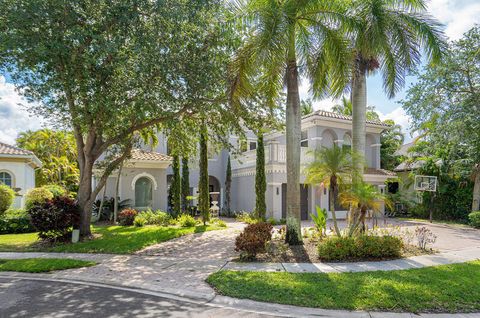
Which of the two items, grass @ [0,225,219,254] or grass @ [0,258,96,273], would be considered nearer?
grass @ [0,258,96,273]

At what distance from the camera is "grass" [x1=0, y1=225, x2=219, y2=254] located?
12.3m

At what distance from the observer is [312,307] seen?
6520 mm

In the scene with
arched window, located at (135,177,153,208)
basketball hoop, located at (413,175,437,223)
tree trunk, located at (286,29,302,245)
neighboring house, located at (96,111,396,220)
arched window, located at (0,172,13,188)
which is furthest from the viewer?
arched window, located at (135,177,153,208)

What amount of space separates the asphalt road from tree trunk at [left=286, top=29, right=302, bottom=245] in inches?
220

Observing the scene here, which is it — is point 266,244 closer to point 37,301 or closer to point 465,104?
point 37,301

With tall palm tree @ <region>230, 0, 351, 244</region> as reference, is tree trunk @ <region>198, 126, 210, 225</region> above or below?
below

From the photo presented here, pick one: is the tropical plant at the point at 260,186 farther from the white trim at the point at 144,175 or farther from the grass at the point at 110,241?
the white trim at the point at 144,175

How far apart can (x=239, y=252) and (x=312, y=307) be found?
472 centimetres

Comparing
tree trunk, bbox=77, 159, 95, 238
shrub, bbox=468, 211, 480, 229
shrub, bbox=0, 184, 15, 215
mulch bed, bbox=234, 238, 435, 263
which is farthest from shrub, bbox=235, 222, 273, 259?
shrub, bbox=468, 211, 480, 229

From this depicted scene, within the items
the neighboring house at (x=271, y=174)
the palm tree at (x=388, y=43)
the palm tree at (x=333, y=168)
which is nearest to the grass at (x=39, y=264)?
the palm tree at (x=333, y=168)

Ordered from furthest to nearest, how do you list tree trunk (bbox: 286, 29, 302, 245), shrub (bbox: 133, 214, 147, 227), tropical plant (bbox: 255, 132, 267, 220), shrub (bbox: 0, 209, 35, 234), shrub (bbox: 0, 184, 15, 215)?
tropical plant (bbox: 255, 132, 267, 220) → shrub (bbox: 133, 214, 147, 227) → shrub (bbox: 0, 184, 15, 215) → shrub (bbox: 0, 209, 35, 234) → tree trunk (bbox: 286, 29, 302, 245)

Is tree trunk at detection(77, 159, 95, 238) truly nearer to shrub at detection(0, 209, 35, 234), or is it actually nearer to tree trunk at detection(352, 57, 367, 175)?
shrub at detection(0, 209, 35, 234)

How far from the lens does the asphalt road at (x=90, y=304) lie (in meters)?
6.29

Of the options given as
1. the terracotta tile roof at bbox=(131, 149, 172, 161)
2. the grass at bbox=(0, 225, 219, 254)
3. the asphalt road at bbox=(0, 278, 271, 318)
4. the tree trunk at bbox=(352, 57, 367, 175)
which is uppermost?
the tree trunk at bbox=(352, 57, 367, 175)
